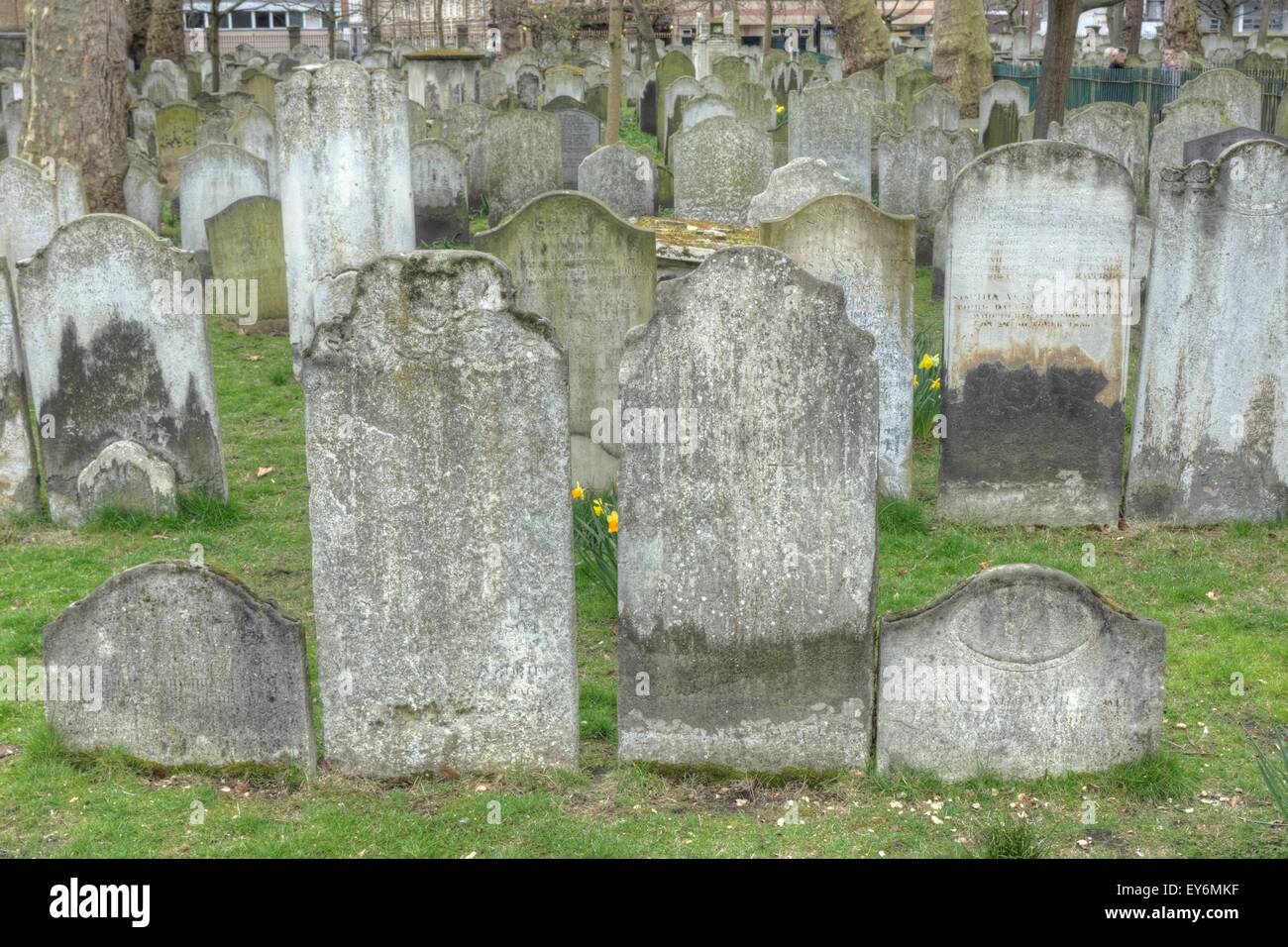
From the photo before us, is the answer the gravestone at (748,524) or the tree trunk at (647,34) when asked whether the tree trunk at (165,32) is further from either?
the gravestone at (748,524)

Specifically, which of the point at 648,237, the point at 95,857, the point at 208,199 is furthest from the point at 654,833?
the point at 208,199

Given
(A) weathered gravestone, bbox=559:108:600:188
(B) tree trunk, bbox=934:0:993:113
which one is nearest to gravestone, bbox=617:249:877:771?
(A) weathered gravestone, bbox=559:108:600:188

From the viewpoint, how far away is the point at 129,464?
7.70 metres

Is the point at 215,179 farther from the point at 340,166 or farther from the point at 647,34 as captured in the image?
the point at 647,34

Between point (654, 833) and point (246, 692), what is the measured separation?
4.64 feet

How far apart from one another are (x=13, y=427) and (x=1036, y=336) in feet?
17.0

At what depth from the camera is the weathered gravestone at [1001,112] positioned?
65.1 ft

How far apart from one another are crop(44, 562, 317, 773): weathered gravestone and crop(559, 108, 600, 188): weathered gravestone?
13.7 meters

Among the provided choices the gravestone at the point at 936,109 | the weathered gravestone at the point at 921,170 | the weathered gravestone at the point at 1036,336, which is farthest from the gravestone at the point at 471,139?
the weathered gravestone at the point at 1036,336

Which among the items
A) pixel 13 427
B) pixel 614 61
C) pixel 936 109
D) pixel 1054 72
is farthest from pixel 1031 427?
pixel 936 109

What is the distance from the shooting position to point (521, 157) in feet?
48.9

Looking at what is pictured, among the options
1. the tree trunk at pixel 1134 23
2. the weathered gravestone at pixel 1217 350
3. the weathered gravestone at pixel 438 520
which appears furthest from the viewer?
the tree trunk at pixel 1134 23

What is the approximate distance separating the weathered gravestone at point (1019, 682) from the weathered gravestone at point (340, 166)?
621 cm

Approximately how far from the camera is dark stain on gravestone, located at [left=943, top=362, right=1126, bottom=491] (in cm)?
762
